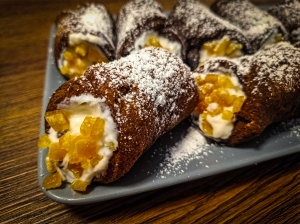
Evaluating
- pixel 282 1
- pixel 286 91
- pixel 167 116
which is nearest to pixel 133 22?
pixel 167 116

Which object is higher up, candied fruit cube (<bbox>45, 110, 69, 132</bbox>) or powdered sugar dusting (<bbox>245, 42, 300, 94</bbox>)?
powdered sugar dusting (<bbox>245, 42, 300, 94</bbox>)

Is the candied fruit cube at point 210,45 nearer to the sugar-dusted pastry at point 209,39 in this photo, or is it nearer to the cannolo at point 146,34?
the sugar-dusted pastry at point 209,39

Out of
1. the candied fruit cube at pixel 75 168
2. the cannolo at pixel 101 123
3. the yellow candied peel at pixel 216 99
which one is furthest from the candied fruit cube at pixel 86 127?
the yellow candied peel at pixel 216 99

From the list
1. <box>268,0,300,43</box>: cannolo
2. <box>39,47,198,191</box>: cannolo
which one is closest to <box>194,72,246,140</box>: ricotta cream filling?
<box>39,47,198,191</box>: cannolo

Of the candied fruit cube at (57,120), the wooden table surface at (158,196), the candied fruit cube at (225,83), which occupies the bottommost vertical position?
the wooden table surface at (158,196)

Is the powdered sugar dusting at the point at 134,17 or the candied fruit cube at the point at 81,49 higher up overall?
the powdered sugar dusting at the point at 134,17

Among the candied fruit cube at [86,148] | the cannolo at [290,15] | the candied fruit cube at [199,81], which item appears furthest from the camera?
the cannolo at [290,15]

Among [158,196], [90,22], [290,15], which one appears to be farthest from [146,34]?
[290,15]

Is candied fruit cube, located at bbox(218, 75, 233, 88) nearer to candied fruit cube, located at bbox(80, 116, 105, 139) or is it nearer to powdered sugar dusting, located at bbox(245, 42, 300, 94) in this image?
powdered sugar dusting, located at bbox(245, 42, 300, 94)

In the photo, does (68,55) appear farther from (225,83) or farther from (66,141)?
(225,83)
